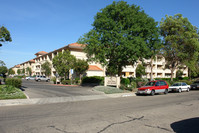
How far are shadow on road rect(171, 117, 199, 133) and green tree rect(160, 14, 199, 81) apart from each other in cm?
2509

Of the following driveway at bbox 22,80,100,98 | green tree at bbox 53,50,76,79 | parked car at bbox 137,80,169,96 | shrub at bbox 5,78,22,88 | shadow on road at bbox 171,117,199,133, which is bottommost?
driveway at bbox 22,80,100,98

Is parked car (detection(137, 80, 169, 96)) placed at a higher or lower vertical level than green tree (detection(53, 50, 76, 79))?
lower

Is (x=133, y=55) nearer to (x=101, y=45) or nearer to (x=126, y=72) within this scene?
(x=101, y=45)

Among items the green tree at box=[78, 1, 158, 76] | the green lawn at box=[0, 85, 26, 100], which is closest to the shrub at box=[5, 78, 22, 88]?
the green lawn at box=[0, 85, 26, 100]

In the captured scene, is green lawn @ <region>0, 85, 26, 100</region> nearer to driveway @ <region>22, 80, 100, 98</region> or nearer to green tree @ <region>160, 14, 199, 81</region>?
driveway @ <region>22, 80, 100, 98</region>

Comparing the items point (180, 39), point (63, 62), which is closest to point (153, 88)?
point (180, 39)

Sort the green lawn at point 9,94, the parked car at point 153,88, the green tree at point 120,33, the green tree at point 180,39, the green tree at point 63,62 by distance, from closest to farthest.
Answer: the green lawn at point 9,94 → the parked car at point 153,88 → the green tree at point 120,33 → the green tree at point 180,39 → the green tree at point 63,62

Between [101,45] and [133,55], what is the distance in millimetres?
4156

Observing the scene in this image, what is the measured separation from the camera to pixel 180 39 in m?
30.5

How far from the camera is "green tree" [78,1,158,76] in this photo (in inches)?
820

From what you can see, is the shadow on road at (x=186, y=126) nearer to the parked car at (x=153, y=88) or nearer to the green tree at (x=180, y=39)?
the parked car at (x=153, y=88)

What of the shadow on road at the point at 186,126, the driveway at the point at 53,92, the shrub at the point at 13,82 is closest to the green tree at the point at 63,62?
the driveway at the point at 53,92

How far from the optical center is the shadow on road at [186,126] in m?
5.89

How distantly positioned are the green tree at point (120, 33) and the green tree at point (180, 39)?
8.54 metres
